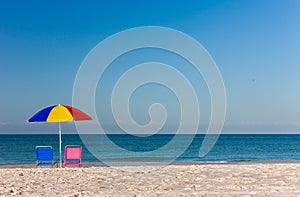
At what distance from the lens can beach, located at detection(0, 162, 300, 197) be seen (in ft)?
19.5

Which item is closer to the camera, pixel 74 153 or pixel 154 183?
pixel 154 183

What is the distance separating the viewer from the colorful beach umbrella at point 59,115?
937 centimetres

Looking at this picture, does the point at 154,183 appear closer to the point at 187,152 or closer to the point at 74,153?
the point at 74,153

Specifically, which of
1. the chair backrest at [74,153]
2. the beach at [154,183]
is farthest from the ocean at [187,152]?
the beach at [154,183]

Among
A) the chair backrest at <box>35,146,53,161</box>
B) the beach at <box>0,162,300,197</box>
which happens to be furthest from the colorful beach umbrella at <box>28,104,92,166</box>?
the beach at <box>0,162,300,197</box>

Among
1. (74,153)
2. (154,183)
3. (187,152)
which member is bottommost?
(154,183)

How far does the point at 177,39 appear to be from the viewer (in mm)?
12727

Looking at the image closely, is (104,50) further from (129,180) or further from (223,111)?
(129,180)

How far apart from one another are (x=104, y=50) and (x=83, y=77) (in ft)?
4.65

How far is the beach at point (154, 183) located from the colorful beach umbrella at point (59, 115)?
1.23 meters

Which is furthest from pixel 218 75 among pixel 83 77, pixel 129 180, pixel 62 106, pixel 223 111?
pixel 129 180

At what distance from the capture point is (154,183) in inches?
273

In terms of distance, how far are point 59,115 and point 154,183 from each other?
3527 millimetres

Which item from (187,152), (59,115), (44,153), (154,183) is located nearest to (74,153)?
(44,153)
